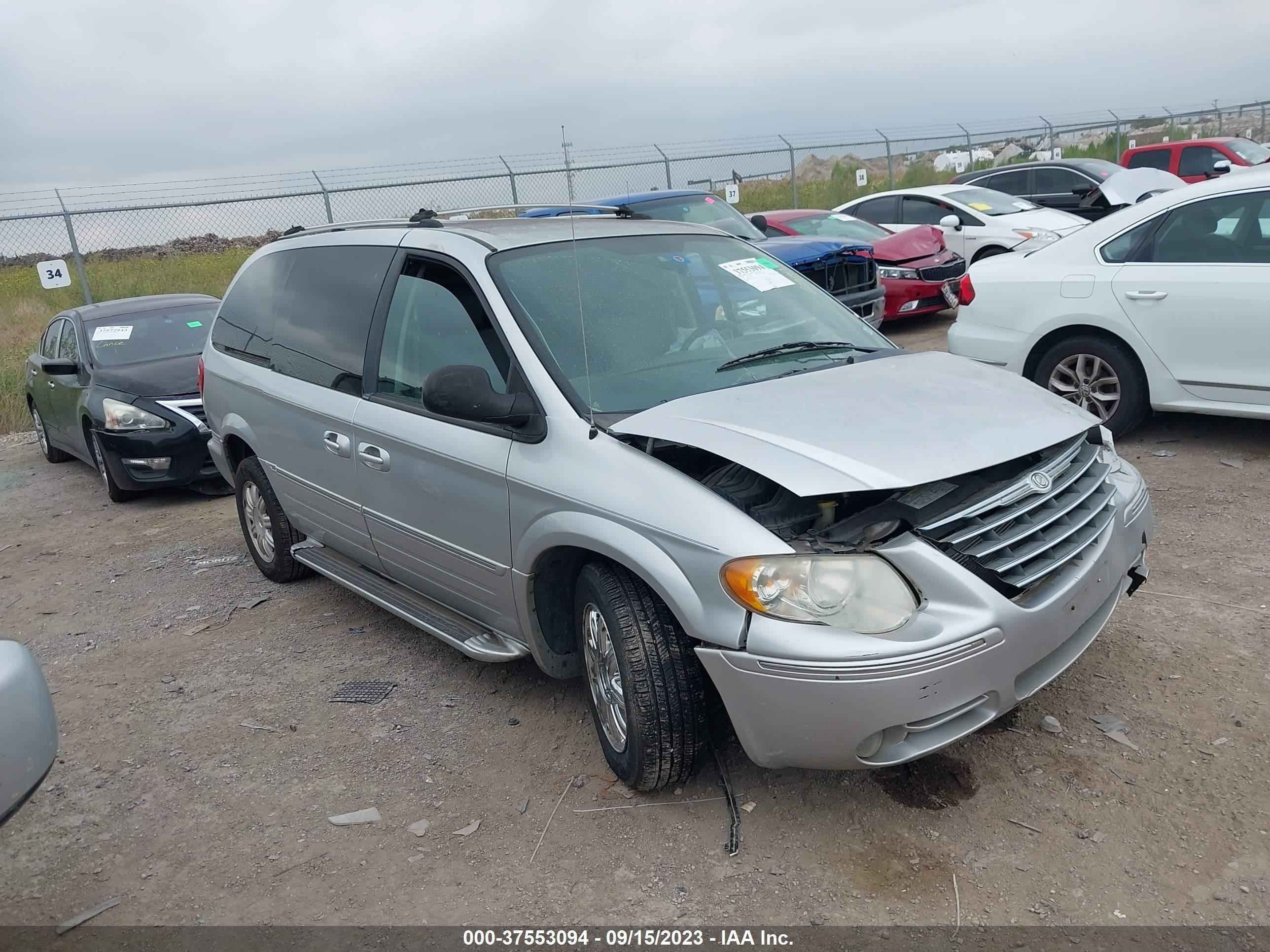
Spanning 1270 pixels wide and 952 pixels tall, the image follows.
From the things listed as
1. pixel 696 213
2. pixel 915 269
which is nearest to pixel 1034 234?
pixel 915 269

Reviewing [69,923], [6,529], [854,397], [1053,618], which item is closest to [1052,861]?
A: [1053,618]

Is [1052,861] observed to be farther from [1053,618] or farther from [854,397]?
[854,397]

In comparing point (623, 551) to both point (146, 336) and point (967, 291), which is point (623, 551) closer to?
point (967, 291)

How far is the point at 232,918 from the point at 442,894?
0.63 m

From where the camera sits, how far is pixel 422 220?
14.6 feet

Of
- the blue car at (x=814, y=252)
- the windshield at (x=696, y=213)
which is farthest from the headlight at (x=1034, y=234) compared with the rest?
the windshield at (x=696, y=213)

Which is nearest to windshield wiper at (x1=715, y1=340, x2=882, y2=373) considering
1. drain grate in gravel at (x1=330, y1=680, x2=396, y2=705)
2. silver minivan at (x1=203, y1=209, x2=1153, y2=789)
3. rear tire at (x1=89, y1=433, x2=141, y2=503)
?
silver minivan at (x1=203, y1=209, x2=1153, y2=789)

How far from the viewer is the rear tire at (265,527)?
5.48 m

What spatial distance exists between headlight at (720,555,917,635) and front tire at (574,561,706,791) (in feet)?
1.23

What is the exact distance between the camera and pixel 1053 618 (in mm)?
2967

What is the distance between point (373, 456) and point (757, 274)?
70.4 inches

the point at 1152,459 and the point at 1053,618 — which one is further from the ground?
the point at 1053,618

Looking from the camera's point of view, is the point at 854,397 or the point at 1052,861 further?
the point at 854,397

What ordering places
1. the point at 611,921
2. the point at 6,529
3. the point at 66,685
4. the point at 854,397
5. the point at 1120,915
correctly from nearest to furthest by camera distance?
the point at 1120,915 < the point at 611,921 < the point at 854,397 < the point at 66,685 < the point at 6,529
